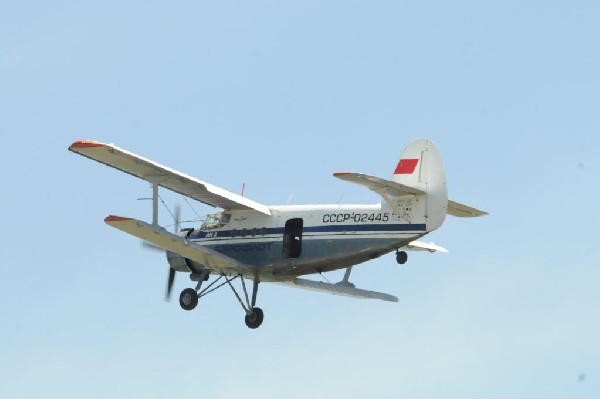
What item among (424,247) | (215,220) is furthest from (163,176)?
(424,247)

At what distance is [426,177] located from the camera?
4400cm

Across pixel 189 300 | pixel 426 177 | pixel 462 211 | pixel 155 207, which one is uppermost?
pixel 426 177

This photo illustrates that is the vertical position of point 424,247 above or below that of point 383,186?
below

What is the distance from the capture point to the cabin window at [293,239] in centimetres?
4566

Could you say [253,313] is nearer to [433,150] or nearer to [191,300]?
[191,300]

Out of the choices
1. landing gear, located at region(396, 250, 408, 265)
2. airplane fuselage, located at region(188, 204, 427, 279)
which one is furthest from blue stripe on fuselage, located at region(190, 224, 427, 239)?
landing gear, located at region(396, 250, 408, 265)

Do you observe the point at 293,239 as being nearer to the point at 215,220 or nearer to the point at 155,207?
the point at 215,220

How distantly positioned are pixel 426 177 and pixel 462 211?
4591 millimetres

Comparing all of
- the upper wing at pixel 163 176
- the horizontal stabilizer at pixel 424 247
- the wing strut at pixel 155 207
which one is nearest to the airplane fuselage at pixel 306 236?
the upper wing at pixel 163 176

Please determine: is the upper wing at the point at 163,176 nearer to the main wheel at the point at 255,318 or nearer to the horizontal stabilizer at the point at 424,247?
the main wheel at the point at 255,318

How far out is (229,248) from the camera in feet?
153

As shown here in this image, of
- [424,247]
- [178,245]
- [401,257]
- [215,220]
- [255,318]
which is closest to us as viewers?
[178,245]

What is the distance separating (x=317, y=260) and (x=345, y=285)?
373 centimetres

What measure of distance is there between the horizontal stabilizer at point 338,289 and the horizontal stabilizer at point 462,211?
2.87 metres
